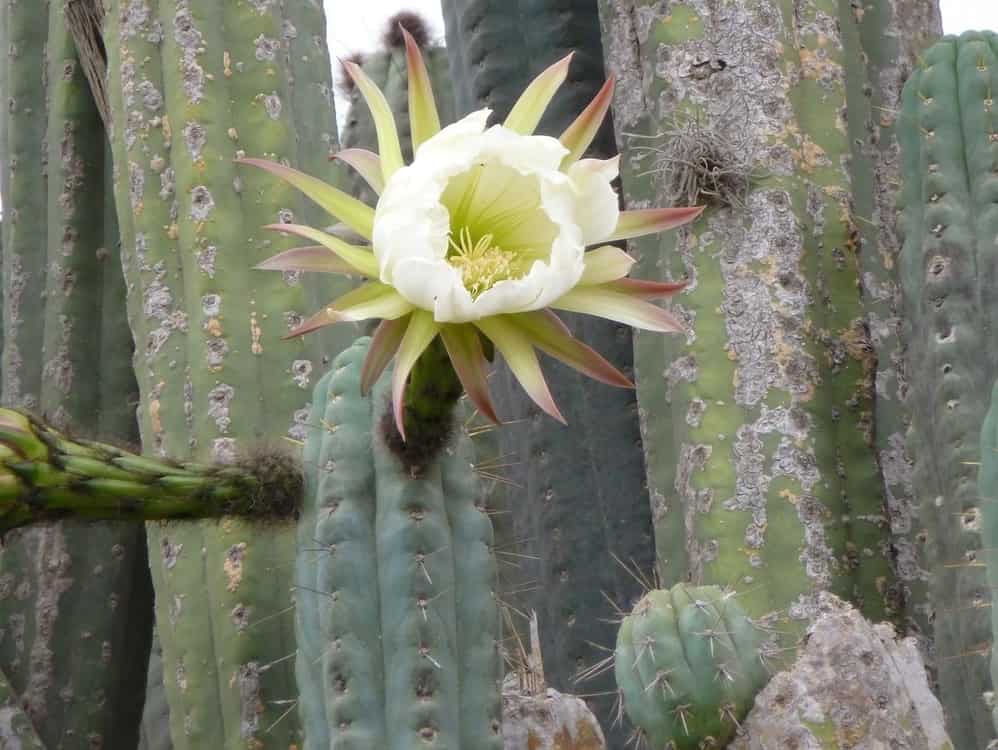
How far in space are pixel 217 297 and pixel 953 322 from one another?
139 cm

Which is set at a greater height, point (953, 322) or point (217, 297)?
point (217, 297)

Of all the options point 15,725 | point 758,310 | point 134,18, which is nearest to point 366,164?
point 758,310

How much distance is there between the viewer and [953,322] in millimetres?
3008

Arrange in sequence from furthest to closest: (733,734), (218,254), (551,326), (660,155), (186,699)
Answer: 1. (660,155)
2. (218,254)
3. (186,699)
4. (733,734)
5. (551,326)

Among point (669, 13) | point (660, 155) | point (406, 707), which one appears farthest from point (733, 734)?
point (669, 13)

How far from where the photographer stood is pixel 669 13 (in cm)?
347

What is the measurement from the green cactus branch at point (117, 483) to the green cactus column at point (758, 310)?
1000 mm

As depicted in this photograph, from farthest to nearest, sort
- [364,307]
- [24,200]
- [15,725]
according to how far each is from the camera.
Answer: [24,200] → [15,725] → [364,307]

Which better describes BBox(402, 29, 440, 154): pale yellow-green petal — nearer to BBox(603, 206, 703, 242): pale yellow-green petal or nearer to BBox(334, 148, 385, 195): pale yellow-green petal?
BBox(334, 148, 385, 195): pale yellow-green petal

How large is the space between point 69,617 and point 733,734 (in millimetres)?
1810

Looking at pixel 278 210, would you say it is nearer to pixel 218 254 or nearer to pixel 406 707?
pixel 218 254

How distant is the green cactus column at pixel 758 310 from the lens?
3.07 meters

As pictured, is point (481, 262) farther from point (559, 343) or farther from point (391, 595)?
point (391, 595)

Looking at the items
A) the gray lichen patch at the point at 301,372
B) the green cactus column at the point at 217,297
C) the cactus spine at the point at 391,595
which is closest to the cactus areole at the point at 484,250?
the cactus spine at the point at 391,595
